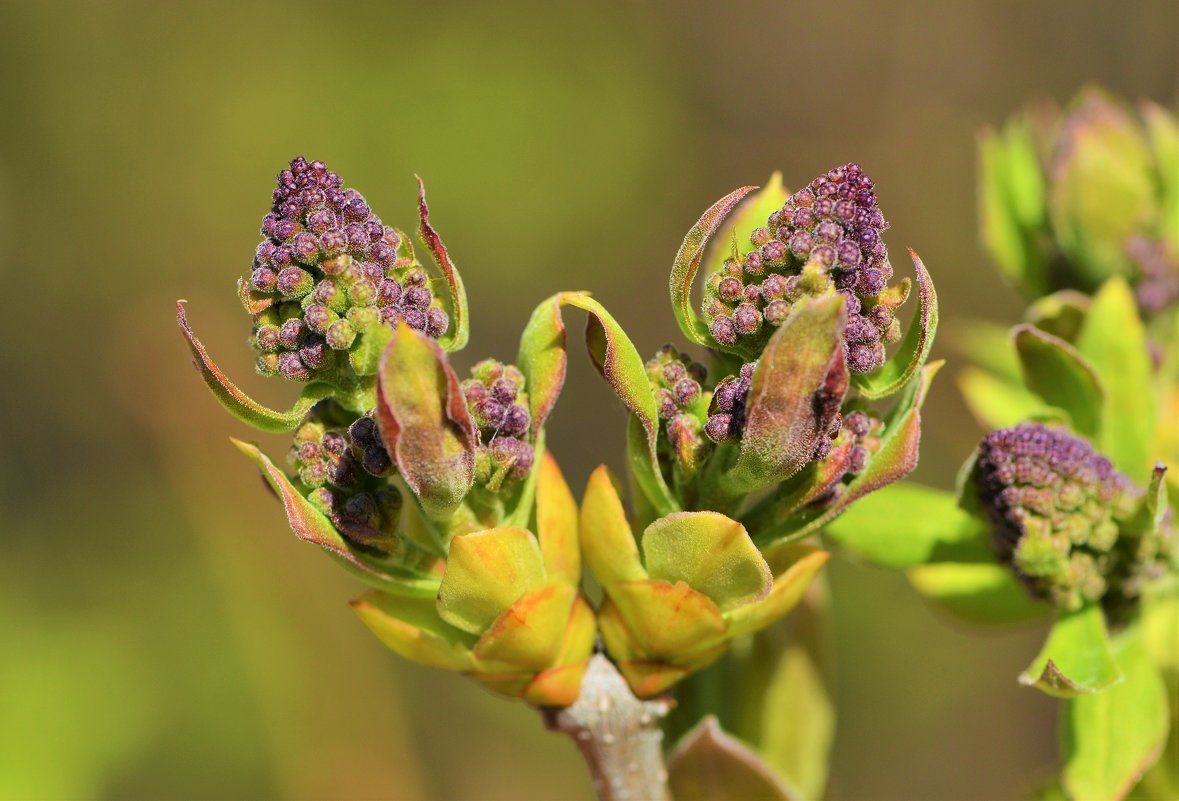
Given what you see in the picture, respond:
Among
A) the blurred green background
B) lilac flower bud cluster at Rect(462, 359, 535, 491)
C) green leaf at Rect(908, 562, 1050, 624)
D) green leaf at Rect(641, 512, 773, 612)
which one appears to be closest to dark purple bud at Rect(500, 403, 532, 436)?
lilac flower bud cluster at Rect(462, 359, 535, 491)

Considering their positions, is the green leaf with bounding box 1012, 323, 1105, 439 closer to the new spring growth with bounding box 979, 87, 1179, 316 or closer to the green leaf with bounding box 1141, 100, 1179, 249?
the new spring growth with bounding box 979, 87, 1179, 316

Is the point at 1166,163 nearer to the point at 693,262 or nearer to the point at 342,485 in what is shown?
the point at 693,262

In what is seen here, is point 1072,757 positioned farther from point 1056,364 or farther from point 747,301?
point 747,301

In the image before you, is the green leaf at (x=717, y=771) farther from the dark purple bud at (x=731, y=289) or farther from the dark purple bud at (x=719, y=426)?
the dark purple bud at (x=731, y=289)

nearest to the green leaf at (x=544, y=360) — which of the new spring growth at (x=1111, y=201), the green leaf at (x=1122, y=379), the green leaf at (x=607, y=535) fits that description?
the green leaf at (x=607, y=535)

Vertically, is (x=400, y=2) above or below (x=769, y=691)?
above

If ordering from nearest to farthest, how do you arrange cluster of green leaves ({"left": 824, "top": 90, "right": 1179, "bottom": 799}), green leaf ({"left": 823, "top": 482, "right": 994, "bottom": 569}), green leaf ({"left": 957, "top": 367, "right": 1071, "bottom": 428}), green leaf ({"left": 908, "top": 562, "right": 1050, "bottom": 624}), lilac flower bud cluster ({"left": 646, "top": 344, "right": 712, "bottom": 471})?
lilac flower bud cluster ({"left": 646, "top": 344, "right": 712, "bottom": 471}) < cluster of green leaves ({"left": 824, "top": 90, "right": 1179, "bottom": 799}) < green leaf ({"left": 823, "top": 482, "right": 994, "bottom": 569}) < green leaf ({"left": 908, "top": 562, "right": 1050, "bottom": 624}) < green leaf ({"left": 957, "top": 367, "right": 1071, "bottom": 428})

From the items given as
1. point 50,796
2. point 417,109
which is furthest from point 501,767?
point 417,109
